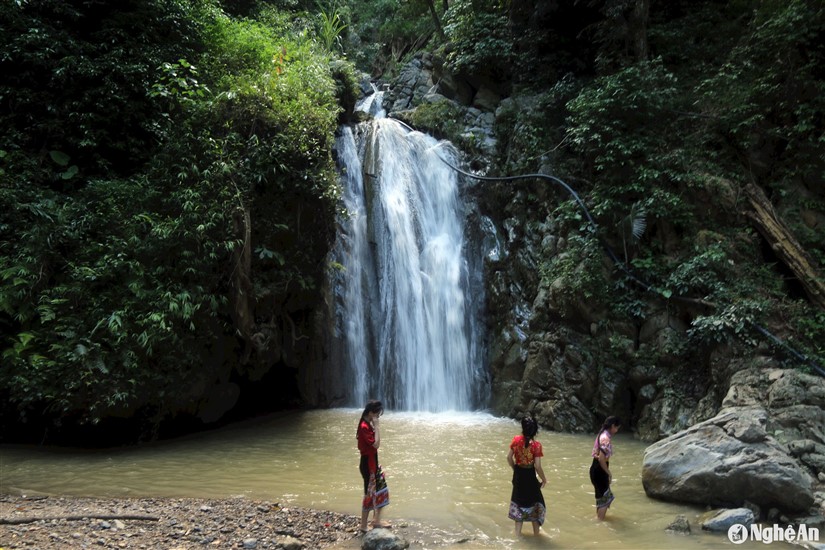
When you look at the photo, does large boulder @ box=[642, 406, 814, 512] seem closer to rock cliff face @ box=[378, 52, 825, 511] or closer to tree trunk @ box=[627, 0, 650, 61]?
rock cliff face @ box=[378, 52, 825, 511]

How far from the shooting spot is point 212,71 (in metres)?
12.6

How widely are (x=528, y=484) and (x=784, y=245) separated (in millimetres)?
7662

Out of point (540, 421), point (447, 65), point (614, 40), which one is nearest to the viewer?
point (540, 421)

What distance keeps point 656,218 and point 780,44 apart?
14.0 feet

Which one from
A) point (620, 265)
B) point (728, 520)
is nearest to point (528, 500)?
point (728, 520)

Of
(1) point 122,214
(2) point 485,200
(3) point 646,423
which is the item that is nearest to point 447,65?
(2) point 485,200

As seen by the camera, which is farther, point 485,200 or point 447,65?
point 447,65

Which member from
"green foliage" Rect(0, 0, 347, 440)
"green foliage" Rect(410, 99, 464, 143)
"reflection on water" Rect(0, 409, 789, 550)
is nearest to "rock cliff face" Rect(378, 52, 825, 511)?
"green foliage" Rect(410, 99, 464, 143)

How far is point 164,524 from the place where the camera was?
5.48 metres

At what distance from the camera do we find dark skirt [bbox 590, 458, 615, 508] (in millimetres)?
5996

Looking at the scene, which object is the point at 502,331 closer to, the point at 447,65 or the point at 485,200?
the point at 485,200

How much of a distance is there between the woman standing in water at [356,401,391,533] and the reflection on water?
62cm
